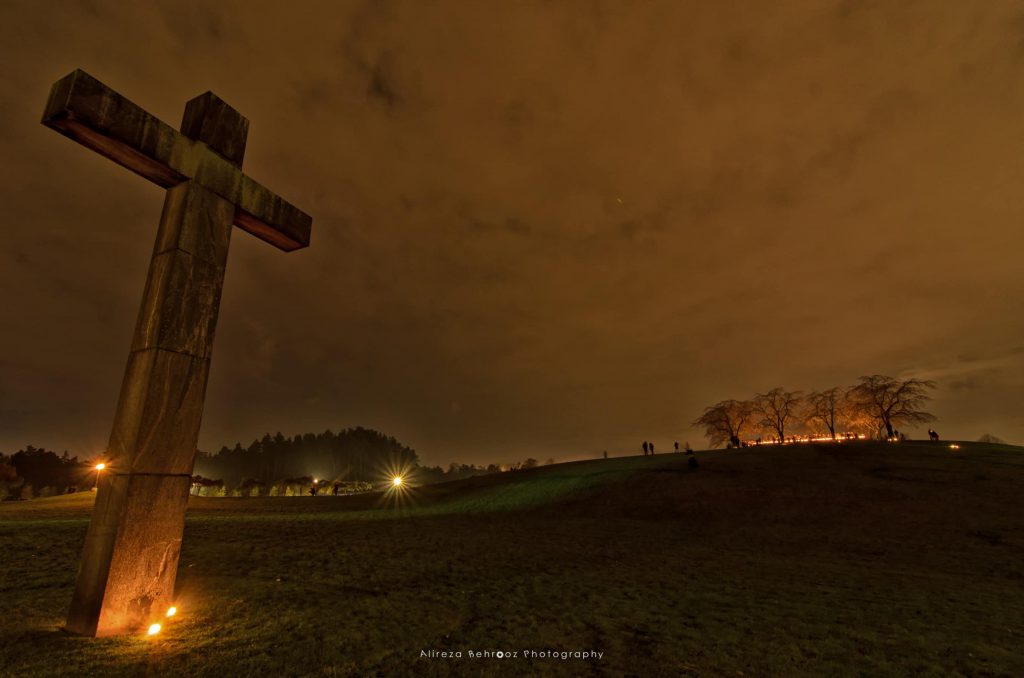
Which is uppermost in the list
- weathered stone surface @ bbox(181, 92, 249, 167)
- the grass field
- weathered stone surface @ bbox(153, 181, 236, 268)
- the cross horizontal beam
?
weathered stone surface @ bbox(181, 92, 249, 167)

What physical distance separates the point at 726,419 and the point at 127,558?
84575mm

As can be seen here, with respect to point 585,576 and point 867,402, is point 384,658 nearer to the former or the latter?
point 585,576

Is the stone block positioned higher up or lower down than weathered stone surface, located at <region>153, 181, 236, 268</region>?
lower down

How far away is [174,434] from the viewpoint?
607cm

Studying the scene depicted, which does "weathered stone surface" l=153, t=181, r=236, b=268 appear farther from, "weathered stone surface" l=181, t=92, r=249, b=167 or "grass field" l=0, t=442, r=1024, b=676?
"grass field" l=0, t=442, r=1024, b=676

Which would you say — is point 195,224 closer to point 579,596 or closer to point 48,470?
point 579,596

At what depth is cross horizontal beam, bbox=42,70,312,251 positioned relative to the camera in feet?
18.7

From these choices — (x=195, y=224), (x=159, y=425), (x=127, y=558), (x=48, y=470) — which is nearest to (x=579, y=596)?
(x=127, y=558)

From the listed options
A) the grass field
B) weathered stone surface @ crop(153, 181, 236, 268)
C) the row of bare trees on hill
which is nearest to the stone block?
weathered stone surface @ crop(153, 181, 236, 268)

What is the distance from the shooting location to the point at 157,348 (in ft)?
19.9

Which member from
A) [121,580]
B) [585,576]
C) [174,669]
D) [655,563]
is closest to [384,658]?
[174,669]

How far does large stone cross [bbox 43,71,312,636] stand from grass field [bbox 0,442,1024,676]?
601 millimetres

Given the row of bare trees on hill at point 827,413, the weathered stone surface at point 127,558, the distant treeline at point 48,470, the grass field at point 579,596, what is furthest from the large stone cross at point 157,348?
the distant treeline at point 48,470

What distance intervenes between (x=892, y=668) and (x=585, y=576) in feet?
22.9
